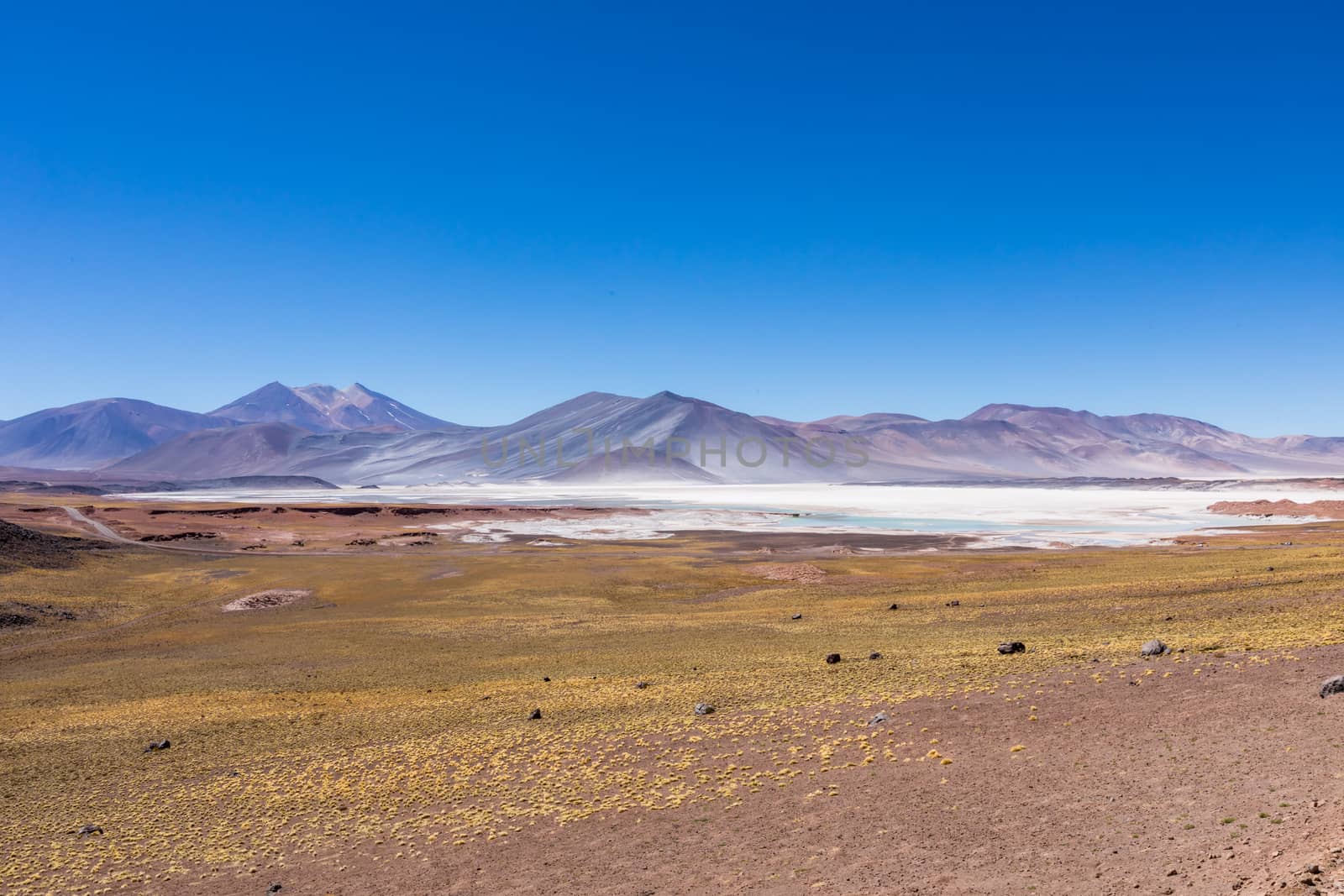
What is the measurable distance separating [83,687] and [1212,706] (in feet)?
81.2

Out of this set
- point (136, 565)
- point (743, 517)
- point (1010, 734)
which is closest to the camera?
point (1010, 734)

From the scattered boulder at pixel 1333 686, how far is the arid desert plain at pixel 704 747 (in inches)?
8.5

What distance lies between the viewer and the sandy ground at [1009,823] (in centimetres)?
845

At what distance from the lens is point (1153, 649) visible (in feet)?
53.4

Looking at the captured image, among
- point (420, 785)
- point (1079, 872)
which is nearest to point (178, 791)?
point (420, 785)

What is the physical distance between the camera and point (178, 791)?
13.5 metres

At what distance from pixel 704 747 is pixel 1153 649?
9.38m

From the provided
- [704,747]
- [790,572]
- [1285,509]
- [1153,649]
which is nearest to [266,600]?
[790,572]

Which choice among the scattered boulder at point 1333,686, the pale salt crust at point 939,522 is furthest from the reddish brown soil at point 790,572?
the scattered boulder at point 1333,686

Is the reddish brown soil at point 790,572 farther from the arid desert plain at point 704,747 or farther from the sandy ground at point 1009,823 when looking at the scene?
the sandy ground at point 1009,823

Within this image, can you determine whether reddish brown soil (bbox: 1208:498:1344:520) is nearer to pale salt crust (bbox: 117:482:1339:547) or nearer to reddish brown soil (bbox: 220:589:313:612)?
pale salt crust (bbox: 117:482:1339:547)

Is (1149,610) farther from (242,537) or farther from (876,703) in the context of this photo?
(242,537)

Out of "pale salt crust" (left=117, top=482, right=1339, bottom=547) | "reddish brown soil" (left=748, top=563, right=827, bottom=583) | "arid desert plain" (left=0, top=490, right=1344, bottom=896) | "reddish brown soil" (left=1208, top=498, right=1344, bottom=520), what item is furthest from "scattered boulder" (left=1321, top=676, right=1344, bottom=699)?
"reddish brown soil" (left=1208, top=498, right=1344, bottom=520)

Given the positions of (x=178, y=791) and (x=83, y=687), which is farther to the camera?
(x=83, y=687)
